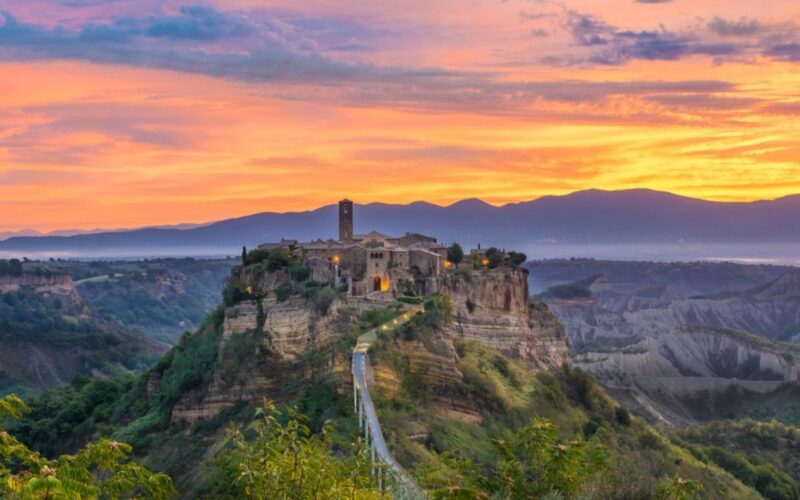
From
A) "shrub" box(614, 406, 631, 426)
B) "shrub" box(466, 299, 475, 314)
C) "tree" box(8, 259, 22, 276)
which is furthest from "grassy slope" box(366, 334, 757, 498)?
"tree" box(8, 259, 22, 276)

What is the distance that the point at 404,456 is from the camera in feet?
107

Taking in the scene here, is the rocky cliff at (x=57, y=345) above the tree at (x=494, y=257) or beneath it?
beneath

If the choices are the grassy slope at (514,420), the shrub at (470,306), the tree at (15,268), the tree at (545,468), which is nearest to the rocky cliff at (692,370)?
the grassy slope at (514,420)

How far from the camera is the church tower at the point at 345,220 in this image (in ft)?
230

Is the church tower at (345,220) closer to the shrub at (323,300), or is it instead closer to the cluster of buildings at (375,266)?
the cluster of buildings at (375,266)

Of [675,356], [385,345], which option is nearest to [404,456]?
[385,345]

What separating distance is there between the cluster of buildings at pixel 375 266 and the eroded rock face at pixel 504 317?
68.3 inches

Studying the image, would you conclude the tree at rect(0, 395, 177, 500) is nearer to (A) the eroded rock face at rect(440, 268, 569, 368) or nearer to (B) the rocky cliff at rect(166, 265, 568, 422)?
(B) the rocky cliff at rect(166, 265, 568, 422)

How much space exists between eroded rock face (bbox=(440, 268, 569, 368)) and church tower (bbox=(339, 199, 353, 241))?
47.1 ft

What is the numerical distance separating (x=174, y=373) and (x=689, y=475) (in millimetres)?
27669

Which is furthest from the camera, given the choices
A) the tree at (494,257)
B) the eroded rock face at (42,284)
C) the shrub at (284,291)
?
the eroded rock face at (42,284)

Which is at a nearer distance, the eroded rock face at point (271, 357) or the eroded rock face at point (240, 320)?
the eroded rock face at point (271, 357)

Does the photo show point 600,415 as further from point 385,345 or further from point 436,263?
point 385,345

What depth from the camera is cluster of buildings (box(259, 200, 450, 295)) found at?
177 ft
